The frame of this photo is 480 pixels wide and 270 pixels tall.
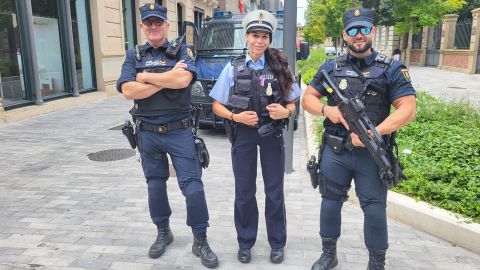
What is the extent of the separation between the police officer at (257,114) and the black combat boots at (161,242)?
2.15 ft

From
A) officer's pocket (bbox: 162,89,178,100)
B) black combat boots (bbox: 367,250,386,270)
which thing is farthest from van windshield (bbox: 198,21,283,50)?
black combat boots (bbox: 367,250,386,270)

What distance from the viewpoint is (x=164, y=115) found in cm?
304

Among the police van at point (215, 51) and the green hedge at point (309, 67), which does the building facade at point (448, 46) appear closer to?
the green hedge at point (309, 67)

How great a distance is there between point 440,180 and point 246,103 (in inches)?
98.7

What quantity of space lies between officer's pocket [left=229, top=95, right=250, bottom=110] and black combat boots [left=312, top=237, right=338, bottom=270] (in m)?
1.19

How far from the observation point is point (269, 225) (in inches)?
123

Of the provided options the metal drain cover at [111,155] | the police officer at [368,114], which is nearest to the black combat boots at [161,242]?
the police officer at [368,114]

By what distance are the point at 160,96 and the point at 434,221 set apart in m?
2.67

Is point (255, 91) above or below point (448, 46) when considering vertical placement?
below

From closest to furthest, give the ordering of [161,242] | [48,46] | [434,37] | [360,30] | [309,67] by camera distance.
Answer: [360,30] < [161,242] < [48,46] < [309,67] < [434,37]

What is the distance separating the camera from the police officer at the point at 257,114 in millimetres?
2812

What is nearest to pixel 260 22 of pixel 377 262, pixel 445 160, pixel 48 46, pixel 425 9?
pixel 377 262

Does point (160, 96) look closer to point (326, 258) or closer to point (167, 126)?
point (167, 126)

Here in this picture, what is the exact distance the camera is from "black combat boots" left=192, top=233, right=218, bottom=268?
3.04 m
